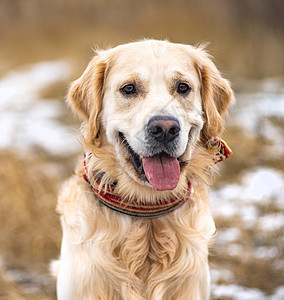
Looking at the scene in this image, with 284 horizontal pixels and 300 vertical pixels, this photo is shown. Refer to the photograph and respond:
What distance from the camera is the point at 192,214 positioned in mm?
2549

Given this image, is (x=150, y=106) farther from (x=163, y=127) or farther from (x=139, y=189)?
(x=139, y=189)

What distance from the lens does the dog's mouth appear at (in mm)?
2266

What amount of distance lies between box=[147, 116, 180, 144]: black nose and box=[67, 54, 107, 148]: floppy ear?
1.40ft

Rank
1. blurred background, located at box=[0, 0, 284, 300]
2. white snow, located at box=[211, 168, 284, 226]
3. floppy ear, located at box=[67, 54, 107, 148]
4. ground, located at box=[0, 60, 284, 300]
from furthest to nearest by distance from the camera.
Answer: white snow, located at box=[211, 168, 284, 226], blurred background, located at box=[0, 0, 284, 300], ground, located at box=[0, 60, 284, 300], floppy ear, located at box=[67, 54, 107, 148]

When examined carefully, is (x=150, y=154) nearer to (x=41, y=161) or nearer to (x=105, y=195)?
(x=105, y=195)

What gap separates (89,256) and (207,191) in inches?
31.1

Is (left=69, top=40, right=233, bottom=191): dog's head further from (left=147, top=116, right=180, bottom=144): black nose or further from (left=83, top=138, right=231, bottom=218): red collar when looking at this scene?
(left=83, top=138, right=231, bottom=218): red collar

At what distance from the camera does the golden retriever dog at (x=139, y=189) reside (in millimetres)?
2383

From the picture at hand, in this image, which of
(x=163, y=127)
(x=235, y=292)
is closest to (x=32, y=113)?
(x=235, y=292)

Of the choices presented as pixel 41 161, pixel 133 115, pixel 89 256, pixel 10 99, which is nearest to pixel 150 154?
pixel 133 115

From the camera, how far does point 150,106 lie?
2283 mm

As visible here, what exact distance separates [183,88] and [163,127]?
1.25 ft

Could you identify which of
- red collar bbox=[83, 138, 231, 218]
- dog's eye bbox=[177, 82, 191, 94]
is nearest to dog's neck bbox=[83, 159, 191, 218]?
red collar bbox=[83, 138, 231, 218]

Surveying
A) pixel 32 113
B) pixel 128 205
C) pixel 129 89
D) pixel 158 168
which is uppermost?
pixel 32 113
